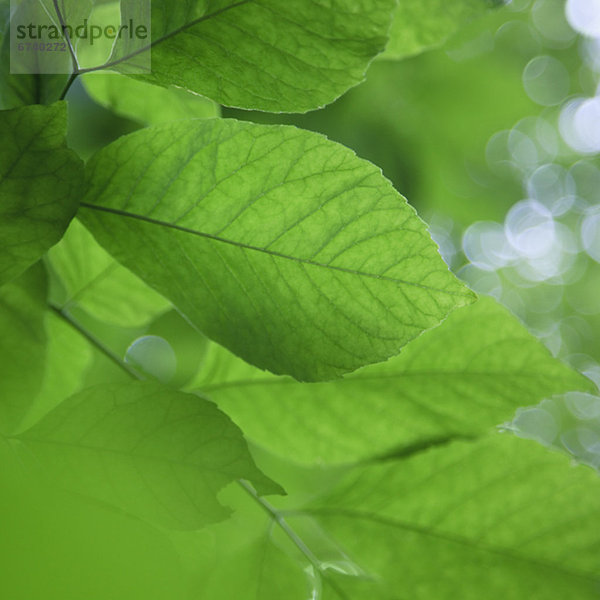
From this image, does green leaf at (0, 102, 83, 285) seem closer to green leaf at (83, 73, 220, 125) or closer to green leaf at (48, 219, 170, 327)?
green leaf at (48, 219, 170, 327)

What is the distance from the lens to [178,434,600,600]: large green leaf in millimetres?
421

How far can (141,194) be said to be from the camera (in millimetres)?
329

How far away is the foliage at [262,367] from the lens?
303 millimetres

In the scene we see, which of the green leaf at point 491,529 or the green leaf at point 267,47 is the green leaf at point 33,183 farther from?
the green leaf at point 491,529

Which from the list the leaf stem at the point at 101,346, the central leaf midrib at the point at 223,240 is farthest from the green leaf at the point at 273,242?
the leaf stem at the point at 101,346

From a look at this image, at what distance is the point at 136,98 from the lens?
59 cm

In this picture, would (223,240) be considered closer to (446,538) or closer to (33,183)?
(33,183)

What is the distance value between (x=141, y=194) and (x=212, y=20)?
3.8 inches

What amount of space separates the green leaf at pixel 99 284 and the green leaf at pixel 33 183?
0.19 meters

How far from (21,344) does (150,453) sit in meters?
0.13

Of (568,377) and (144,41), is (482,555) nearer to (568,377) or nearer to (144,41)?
(568,377)

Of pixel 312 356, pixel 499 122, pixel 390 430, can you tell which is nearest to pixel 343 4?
pixel 312 356

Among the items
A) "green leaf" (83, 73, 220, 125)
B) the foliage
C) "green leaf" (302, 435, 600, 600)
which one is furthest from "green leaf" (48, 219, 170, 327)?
"green leaf" (302, 435, 600, 600)

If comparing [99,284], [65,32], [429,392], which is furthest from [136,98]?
[429,392]
